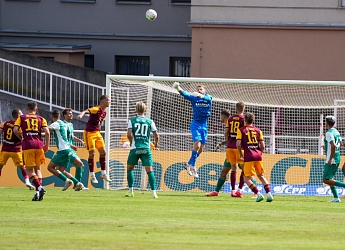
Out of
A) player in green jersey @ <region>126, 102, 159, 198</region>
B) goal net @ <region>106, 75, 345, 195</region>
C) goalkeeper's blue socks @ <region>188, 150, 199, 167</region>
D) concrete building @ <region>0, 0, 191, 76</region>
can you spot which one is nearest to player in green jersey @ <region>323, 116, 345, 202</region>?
goal net @ <region>106, 75, 345, 195</region>

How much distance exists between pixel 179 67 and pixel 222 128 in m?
11.0

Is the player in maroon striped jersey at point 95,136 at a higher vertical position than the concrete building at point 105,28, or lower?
lower

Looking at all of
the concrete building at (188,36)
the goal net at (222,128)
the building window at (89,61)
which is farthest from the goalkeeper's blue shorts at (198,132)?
Result: the building window at (89,61)

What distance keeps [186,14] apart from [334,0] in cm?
640

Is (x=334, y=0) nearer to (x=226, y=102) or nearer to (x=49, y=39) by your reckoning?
(x=226, y=102)

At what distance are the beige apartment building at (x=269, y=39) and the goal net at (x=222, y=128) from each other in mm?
6629

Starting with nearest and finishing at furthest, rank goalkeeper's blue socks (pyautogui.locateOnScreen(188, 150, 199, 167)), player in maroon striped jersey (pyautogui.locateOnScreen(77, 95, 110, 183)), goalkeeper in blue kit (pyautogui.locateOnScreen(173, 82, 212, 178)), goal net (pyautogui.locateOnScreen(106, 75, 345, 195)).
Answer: goalkeeper in blue kit (pyautogui.locateOnScreen(173, 82, 212, 178)), goalkeeper's blue socks (pyautogui.locateOnScreen(188, 150, 199, 167)), player in maroon striped jersey (pyautogui.locateOnScreen(77, 95, 110, 183)), goal net (pyautogui.locateOnScreen(106, 75, 345, 195))

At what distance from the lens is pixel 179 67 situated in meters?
34.0

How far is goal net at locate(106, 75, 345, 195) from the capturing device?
21797 millimetres

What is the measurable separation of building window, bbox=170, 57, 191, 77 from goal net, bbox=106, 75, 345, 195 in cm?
1046

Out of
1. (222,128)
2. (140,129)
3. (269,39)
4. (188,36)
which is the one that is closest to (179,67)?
(188,36)

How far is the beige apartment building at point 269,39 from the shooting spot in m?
29.8

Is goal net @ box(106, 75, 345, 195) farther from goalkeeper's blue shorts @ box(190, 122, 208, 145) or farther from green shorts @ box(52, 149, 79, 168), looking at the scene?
green shorts @ box(52, 149, 79, 168)

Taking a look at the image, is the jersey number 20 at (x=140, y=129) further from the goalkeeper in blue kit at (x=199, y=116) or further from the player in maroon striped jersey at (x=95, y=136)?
the player in maroon striped jersey at (x=95, y=136)
